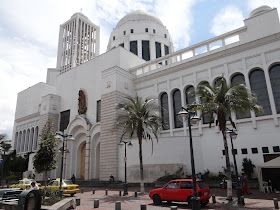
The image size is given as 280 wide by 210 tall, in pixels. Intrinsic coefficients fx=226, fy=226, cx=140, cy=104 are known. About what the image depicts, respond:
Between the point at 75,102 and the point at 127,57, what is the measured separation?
432 inches

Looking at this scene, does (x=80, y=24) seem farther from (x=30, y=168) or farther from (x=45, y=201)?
(x=45, y=201)

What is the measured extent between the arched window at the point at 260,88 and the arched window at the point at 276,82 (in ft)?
2.15

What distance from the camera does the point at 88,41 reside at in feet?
225

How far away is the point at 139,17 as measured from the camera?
5116 centimetres

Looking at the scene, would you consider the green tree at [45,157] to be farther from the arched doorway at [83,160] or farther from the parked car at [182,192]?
the arched doorway at [83,160]

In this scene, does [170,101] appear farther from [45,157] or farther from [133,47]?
[133,47]

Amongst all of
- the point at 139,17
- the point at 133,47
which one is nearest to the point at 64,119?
the point at 133,47

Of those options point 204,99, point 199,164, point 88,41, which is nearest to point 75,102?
point 199,164

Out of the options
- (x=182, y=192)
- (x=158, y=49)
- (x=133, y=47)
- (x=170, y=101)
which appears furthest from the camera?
(x=158, y=49)

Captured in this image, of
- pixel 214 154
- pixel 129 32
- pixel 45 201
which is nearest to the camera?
pixel 45 201

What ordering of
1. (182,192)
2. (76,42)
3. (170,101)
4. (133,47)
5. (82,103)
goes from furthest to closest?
(76,42) < (133,47) < (82,103) < (170,101) < (182,192)

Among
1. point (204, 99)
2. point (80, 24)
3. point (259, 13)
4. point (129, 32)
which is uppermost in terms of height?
point (80, 24)

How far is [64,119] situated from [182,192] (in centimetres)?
2884

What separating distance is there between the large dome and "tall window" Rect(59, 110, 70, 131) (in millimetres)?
26103
